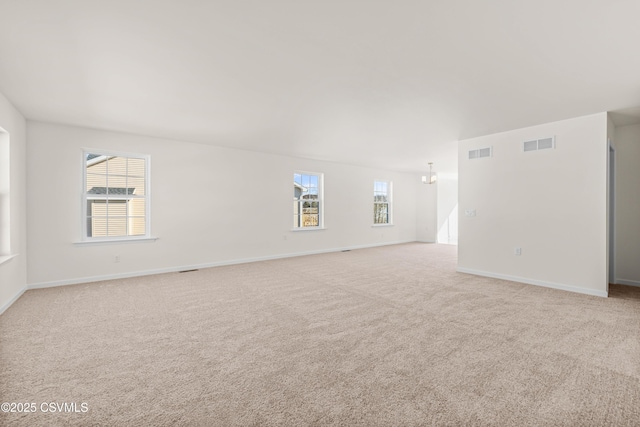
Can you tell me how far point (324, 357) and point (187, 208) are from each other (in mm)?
4504

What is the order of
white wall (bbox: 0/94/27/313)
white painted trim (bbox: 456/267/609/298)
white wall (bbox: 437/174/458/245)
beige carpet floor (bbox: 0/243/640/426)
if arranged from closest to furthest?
1. beige carpet floor (bbox: 0/243/640/426)
2. white wall (bbox: 0/94/27/313)
3. white painted trim (bbox: 456/267/609/298)
4. white wall (bbox: 437/174/458/245)

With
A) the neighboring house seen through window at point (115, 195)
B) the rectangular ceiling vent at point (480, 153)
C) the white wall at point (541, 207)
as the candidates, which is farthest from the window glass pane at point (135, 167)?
the rectangular ceiling vent at point (480, 153)

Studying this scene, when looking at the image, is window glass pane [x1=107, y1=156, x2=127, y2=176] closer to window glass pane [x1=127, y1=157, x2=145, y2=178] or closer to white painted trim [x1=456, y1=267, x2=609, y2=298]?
window glass pane [x1=127, y1=157, x2=145, y2=178]

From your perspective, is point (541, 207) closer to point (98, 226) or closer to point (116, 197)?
point (116, 197)

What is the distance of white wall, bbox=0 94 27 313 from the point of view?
3430mm

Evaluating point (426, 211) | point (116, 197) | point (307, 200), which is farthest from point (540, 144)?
point (116, 197)

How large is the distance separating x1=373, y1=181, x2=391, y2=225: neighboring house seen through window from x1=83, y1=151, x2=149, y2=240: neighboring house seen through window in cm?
647

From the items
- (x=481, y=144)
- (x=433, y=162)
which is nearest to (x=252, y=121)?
(x=481, y=144)

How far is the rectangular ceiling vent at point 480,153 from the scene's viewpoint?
5.08 meters

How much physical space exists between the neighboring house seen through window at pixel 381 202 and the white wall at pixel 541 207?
398cm

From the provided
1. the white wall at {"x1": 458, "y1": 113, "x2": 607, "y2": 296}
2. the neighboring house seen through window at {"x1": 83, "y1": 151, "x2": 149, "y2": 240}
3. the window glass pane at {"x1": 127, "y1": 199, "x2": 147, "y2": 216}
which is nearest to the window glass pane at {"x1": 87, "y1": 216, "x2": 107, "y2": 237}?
the neighboring house seen through window at {"x1": 83, "y1": 151, "x2": 149, "y2": 240}

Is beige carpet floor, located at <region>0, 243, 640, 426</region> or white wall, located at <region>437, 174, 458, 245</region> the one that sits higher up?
white wall, located at <region>437, 174, 458, 245</region>

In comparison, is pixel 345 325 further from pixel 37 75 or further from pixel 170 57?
pixel 37 75

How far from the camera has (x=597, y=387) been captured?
6.21 feet
